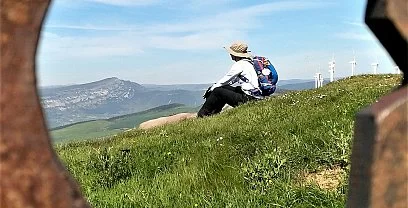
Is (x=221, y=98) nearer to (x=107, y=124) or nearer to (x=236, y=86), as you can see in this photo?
(x=236, y=86)

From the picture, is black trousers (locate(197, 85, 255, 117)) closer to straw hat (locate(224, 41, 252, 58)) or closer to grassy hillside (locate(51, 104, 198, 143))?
straw hat (locate(224, 41, 252, 58))

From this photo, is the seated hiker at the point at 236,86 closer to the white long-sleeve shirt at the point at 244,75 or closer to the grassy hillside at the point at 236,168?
the white long-sleeve shirt at the point at 244,75

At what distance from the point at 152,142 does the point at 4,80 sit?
6.97m

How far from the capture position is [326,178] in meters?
5.53

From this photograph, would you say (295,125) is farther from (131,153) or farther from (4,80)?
(4,80)

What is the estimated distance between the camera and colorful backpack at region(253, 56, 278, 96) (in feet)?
46.2

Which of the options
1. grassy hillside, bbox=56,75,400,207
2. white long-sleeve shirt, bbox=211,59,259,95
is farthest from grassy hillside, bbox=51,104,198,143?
grassy hillside, bbox=56,75,400,207

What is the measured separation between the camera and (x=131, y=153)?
24.4 feet

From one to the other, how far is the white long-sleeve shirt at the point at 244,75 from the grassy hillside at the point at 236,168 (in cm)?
526

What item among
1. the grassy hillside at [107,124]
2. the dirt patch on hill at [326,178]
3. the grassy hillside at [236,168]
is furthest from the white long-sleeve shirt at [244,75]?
the grassy hillside at [107,124]

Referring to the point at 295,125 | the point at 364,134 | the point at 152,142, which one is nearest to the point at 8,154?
the point at 364,134

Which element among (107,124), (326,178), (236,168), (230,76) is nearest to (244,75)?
(230,76)

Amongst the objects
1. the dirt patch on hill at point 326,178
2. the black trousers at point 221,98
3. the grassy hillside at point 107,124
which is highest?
the dirt patch on hill at point 326,178

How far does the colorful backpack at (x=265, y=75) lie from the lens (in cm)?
1407
